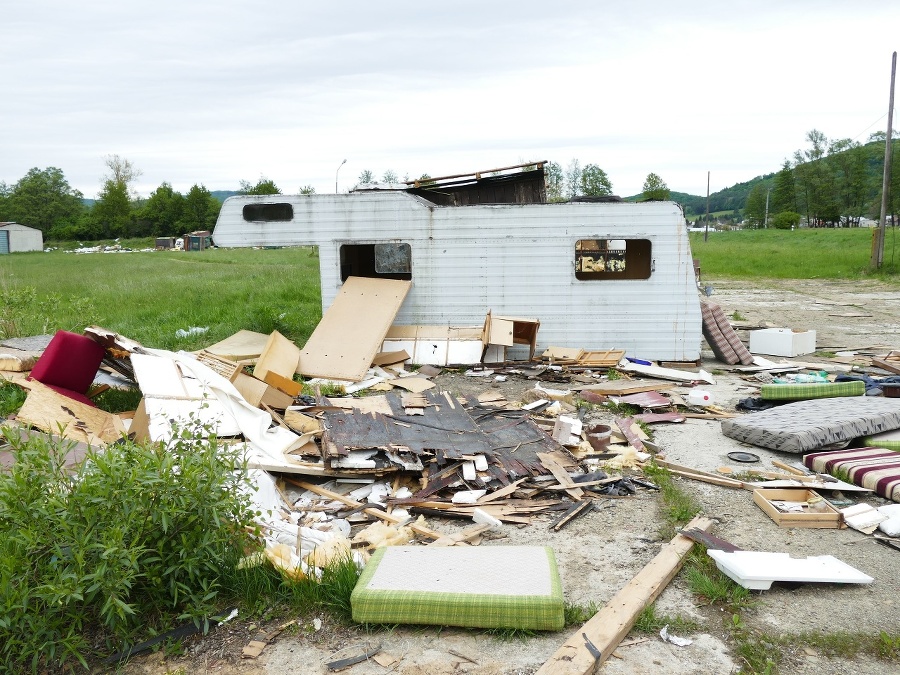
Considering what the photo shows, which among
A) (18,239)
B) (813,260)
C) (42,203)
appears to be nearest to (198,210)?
(18,239)

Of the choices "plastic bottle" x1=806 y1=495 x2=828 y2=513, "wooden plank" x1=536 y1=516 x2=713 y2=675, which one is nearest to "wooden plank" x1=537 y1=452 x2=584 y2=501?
"wooden plank" x1=536 y1=516 x2=713 y2=675

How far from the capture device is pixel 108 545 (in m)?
3.62

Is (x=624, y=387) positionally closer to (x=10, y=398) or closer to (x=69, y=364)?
(x=69, y=364)

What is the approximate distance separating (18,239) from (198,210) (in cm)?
1941

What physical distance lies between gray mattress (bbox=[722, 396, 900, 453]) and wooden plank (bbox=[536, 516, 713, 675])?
2769 mm

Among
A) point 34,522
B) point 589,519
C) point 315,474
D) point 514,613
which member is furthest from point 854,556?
point 34,522

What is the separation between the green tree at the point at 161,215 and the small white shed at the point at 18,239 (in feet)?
43.1

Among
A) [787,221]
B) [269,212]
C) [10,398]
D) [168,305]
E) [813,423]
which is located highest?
[787,221]

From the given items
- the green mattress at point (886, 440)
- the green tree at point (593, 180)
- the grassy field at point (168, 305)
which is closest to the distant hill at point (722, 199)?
the green tree at point (593, 180)

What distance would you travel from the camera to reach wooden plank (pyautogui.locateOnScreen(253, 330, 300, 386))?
9789mm

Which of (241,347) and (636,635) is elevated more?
(241,347)

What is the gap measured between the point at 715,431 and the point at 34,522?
7.03 metres

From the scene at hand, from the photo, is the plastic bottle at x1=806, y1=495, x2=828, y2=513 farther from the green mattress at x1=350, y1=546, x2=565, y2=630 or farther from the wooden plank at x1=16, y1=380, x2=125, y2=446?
the wooden plank at x1=16, y1=380, x2=125, y2=446

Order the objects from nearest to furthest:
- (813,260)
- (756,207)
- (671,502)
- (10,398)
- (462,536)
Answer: (462,536)
(671,502)
(10,398)
(813,260)
(756,207)
